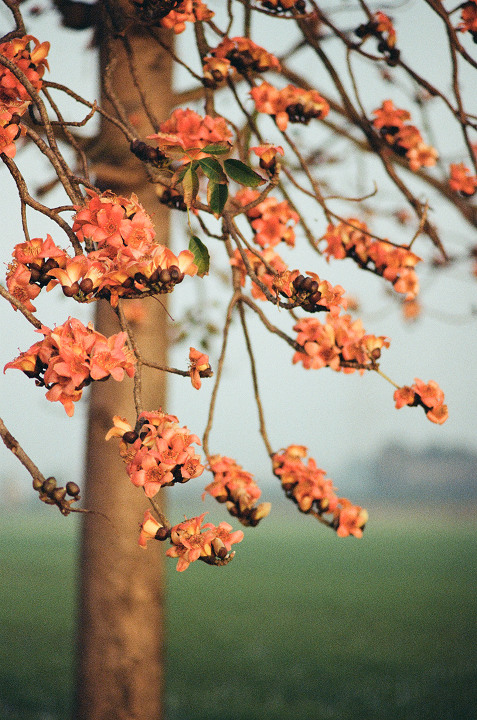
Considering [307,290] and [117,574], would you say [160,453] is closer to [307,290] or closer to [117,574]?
[307,290]

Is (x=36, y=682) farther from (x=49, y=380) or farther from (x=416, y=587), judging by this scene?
(x=416, y=587)

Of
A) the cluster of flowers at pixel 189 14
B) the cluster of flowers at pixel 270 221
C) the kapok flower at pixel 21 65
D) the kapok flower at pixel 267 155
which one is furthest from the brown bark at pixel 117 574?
the kapok flower at pixel 267 155

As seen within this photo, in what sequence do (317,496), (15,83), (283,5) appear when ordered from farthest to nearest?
(283,5), (317,496), (15,83)

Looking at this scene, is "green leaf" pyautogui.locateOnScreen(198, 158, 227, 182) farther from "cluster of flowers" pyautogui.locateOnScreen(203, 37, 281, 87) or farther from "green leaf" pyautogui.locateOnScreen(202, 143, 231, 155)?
"cluster of flowers" pyautogui.locateOnScreen(203, 37, 281, 87)

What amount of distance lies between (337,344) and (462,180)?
116 cm

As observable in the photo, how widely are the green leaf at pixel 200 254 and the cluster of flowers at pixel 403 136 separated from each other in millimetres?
1236

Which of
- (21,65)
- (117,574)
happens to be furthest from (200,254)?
(117,574)

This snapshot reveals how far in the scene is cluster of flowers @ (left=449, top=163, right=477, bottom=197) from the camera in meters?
2.26

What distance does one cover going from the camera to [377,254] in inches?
71.4

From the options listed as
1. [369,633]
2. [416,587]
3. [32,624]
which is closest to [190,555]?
[369,633]

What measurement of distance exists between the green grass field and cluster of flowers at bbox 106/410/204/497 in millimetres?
3555

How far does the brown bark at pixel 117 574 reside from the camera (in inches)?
90.6

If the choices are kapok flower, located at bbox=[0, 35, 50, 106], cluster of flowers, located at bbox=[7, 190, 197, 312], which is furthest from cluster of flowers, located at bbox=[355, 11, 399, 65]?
cluster of flowers, located at bbox=[7, 190, 197, 312]

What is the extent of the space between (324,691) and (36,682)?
212cm
